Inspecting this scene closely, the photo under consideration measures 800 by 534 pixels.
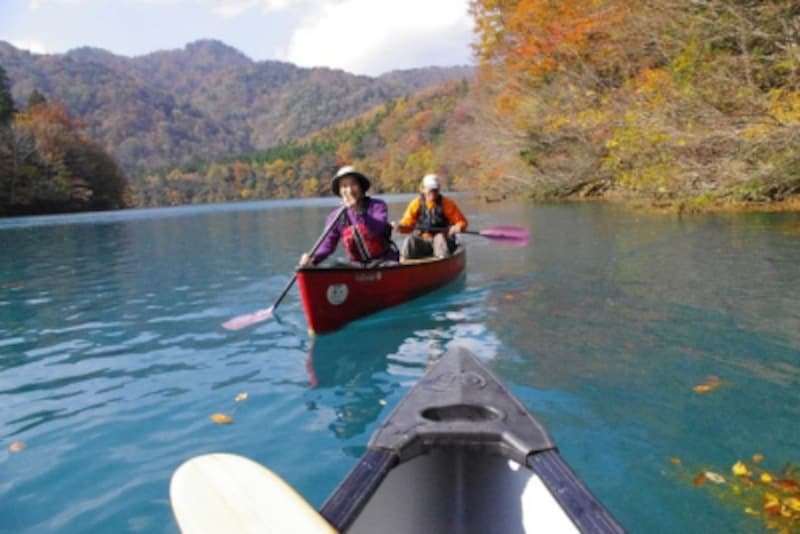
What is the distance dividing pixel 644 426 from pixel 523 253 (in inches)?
317

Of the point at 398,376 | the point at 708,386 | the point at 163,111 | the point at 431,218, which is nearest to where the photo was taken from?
the point at 708,386

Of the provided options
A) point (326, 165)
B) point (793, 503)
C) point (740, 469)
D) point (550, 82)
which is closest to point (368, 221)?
point (740, 469)

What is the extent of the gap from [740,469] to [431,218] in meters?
5.99

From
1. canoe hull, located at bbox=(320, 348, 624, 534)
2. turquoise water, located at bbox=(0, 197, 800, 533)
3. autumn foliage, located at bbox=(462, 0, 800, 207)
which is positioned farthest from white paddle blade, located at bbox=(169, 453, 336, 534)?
autumn foliage, located at bbox=(462, 0, 800, 207)

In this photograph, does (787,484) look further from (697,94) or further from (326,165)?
(326,165)

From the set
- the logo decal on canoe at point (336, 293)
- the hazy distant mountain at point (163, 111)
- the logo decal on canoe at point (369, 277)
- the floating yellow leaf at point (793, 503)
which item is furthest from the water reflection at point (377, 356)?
the hazy distant mountain at point (163, 111)

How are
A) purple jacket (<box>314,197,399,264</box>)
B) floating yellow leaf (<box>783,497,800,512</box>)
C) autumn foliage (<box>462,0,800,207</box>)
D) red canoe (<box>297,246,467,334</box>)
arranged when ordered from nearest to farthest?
floating yellow leaf (<box>783,497,800,512</box>) → red canoe (<box>297,246,467,334</box>) → purple jacket (<box>314,197,399,264</box>) → autumn foliage (<box>462,0,800,207</box>)

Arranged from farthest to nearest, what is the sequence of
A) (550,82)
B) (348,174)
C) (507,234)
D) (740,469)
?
(550,82), (507,234), (348,174), (740,469)

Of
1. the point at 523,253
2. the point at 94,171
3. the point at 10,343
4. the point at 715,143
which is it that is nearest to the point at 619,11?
the point at 715,143

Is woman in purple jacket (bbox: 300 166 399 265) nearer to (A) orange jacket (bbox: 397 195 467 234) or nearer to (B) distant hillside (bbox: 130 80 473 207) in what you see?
(A) orange jacket (bbox: 397 195 467 234)

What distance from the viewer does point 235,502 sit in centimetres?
189

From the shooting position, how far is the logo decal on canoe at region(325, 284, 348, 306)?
19.8 feet

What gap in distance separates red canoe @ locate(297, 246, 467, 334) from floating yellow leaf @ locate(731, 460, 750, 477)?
3.89 m

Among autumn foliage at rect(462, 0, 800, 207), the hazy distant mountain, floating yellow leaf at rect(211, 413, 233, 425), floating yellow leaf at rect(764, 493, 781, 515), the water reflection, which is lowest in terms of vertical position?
floating yellow leaf at rect(764, 493, 781, 515)
